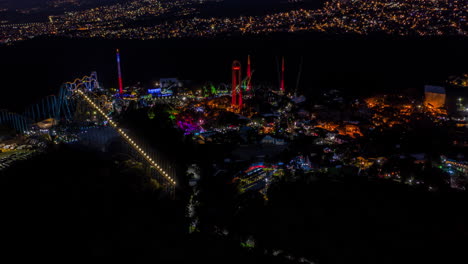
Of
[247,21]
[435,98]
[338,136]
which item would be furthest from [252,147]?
[247,21]

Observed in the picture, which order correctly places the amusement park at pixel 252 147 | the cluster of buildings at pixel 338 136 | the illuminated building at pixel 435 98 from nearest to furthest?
the amusement park at pixel 252 147 < the cluster of buildings at pixel 338 136 < the illuminated building at pixel 435 98

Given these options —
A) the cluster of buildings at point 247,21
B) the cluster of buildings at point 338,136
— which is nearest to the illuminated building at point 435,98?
the cluster of buildings at point 338,136

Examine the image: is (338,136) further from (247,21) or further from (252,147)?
(247,21)

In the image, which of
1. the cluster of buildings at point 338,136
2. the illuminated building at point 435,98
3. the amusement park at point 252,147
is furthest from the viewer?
the illuminated building at point 435,98

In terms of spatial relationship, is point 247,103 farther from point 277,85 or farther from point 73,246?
point 73,246

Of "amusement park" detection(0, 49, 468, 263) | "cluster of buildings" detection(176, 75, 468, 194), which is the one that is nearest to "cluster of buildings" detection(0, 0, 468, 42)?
"amusement park" detection(0, 49, 468, 263)

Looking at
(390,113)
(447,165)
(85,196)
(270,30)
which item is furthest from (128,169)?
(270,30)

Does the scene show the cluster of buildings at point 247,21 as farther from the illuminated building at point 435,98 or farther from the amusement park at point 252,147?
the amusement park at point 252,147

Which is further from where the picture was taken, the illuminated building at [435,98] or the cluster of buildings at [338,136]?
the illuminated building at [435,98]
